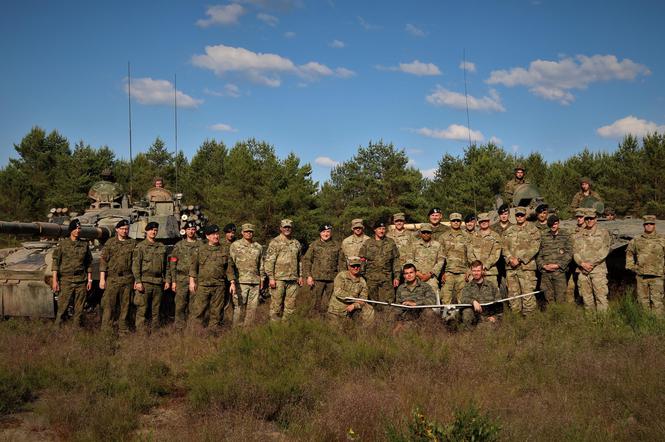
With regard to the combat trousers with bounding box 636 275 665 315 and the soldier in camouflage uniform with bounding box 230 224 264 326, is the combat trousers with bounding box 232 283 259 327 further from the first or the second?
the combat trousers with bounding box 636 275 665 315

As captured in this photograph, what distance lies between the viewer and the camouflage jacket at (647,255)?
9766 mm

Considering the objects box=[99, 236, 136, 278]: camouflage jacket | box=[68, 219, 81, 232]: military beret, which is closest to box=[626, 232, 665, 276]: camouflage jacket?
box=[99, 236, 136, 278]: camouflage jacket

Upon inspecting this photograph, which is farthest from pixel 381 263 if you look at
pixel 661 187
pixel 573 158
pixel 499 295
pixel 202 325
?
pixel 573 158

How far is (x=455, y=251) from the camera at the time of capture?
10.4 meters

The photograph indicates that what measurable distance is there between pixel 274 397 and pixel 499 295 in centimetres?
492

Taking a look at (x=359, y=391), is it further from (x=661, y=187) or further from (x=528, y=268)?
(x=661, y=187)

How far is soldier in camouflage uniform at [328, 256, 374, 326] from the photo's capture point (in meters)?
9.38

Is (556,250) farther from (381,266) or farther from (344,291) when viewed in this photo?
(344,291)

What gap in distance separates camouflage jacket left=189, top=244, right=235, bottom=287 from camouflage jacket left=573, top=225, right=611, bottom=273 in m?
6.34

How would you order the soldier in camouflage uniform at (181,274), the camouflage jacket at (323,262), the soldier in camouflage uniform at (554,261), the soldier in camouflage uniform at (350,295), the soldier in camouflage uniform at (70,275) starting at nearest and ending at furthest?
the soldier in camouflage uniform at (350,295) < the soldier in camouflage uniform at (70,275) < the soldier in camouflage uniform at (554,261) < the camouflage jacket at (323,262) < the soldier in camouflage uniform at (181,274)

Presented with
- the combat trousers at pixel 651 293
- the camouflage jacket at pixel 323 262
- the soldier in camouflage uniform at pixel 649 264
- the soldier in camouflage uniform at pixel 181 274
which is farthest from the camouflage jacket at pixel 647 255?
the soldier in camouflage uniform at pixel 181 274

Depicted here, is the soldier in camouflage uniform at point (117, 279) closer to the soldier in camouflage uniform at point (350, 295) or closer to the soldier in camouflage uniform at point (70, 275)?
the soldier in camouflage uniform at point (70, 275)

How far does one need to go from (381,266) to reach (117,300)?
15.9ft

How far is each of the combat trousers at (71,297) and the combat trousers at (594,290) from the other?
9.07m
